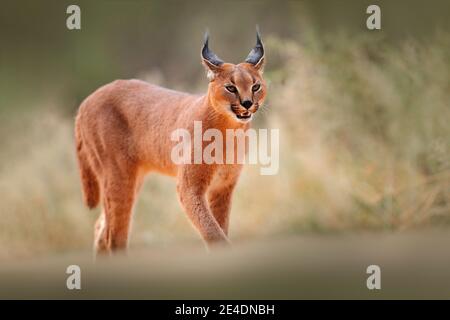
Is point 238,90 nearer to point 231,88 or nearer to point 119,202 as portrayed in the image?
point 231,88

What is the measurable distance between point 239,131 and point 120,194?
1.10 metres

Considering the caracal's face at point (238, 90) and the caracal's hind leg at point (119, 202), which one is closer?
the caracal's face at point (238, 90)

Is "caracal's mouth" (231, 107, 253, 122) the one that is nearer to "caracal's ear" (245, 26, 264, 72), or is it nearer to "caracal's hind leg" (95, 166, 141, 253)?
"caracal's ear" (245, 26, 264, 72)

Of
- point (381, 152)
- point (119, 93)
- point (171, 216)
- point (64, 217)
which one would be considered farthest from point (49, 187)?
point (381, 152)

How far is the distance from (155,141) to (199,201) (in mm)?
764

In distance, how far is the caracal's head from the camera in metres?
5.70

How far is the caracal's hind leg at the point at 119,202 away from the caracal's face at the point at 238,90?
115 cm

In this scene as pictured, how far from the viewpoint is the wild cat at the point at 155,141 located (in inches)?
229

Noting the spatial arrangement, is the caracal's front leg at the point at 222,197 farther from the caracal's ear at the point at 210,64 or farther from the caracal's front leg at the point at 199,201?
the caracal's ear at the point at 210,64

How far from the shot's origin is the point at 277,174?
8.56 m

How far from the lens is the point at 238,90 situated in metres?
5.71

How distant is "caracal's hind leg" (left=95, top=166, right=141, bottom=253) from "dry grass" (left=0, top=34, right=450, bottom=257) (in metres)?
1.92

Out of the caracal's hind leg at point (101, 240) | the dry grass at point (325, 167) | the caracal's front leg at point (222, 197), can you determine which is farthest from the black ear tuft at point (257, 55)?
the dry grass at point (325, 167)

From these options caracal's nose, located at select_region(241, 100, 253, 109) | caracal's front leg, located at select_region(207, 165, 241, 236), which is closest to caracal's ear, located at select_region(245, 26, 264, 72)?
caracal's nose, located at select_region(241, 100, 253, 109)
